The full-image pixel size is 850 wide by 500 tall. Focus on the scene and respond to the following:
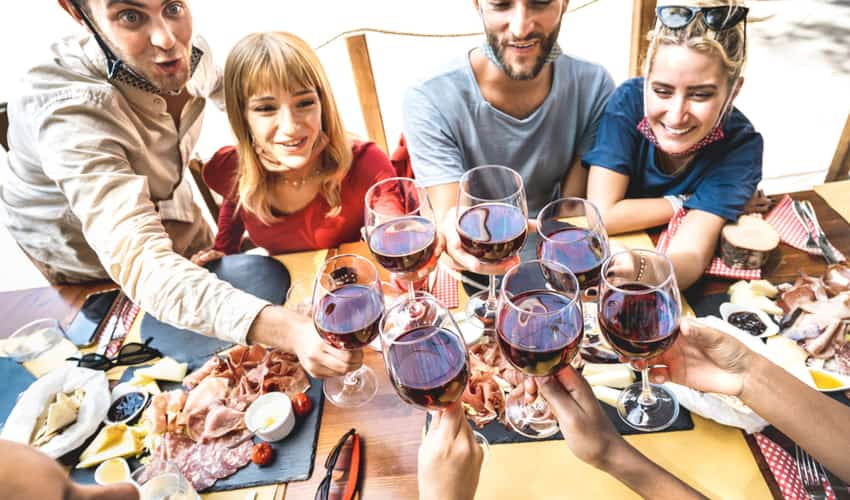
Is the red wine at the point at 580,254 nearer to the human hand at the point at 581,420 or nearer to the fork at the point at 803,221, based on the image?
the human hand at the point at 581,420

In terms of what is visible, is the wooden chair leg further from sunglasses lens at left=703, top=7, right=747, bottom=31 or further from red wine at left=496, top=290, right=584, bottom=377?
red wine at left=496, top=290, right=584, bottom=377

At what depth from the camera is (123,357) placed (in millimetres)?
1386

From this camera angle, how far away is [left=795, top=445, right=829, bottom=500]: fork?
93 cm

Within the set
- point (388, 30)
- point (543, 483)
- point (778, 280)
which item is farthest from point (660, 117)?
point (388, 30)

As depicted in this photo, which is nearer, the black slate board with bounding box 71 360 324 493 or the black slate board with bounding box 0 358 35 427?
the black slate board with bounding box 71 360 324 493

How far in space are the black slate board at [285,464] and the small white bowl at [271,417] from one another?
2 centimetres

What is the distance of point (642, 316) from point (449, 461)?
0.42 meters

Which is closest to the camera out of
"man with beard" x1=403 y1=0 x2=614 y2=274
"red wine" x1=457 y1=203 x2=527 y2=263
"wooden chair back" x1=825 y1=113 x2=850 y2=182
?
"red wine" x1=457 y1=203 x2=527 y2=263

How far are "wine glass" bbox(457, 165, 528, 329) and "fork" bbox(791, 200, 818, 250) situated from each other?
2.68ft

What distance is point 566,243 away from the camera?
3.64 ft

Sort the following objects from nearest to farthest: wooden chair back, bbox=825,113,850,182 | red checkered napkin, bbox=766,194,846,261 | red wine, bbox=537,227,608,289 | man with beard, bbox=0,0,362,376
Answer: red wine, bbox=537,227,608,289
man with beard, bbox=0,0,362,376
red checkered napkin, bbox=766,194,846,261
wooden chair back, bbox=825,113,850,182

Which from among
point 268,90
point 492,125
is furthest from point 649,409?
point 268,90

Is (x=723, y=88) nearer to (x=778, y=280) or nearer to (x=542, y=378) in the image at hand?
(x=778, y=280)

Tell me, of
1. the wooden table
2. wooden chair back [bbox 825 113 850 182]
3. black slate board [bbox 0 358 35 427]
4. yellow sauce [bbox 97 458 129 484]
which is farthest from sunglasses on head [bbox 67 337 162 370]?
wooden chair back [bbox 825 113 850 182]
